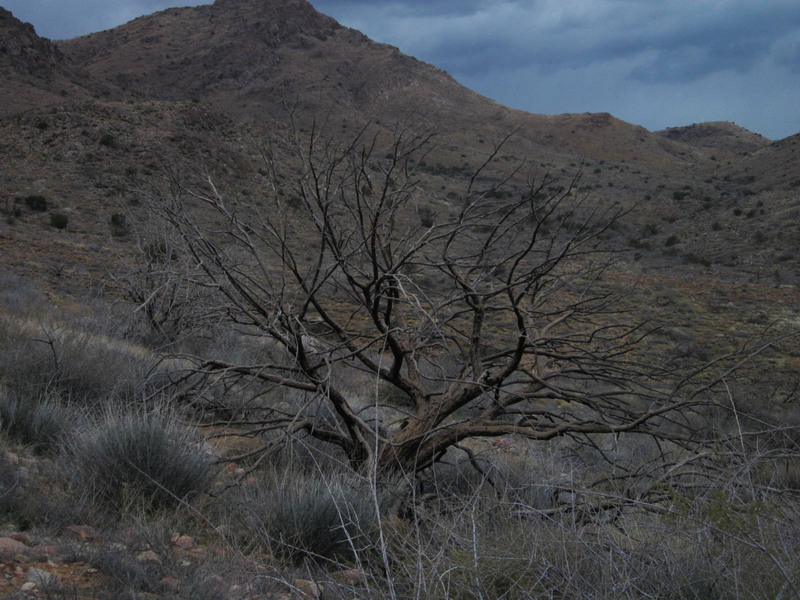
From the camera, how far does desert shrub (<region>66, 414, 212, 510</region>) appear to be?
2859 mm

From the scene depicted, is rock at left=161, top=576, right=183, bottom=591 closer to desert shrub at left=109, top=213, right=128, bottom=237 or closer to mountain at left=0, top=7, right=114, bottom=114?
desert shrub at left=109, top=213, right=128, bottom=237

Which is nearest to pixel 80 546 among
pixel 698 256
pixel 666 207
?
pixel 698 256

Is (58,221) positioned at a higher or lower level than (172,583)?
higher

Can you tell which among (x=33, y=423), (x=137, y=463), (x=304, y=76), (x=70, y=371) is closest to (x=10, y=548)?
(x=137, y=463)

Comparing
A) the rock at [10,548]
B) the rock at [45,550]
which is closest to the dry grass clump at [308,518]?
the rock at [45,550]

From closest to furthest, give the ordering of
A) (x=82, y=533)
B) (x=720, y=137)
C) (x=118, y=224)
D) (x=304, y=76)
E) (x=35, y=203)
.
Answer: (x=82, y=533), (x=35, y=203), (x=118, y=224), (x=304, y=76), (x=720, y=137)

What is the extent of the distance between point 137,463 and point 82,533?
0.64 metres

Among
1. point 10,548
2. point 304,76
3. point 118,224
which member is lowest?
point 10,548

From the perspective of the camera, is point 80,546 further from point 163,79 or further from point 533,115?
point 533,115

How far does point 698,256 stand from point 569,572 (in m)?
29.1

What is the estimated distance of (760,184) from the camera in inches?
1576

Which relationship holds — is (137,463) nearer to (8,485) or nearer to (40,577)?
(8,485)

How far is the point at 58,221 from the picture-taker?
18.1m

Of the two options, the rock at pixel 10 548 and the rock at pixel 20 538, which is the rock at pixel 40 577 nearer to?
the rock at pixel 10 548
